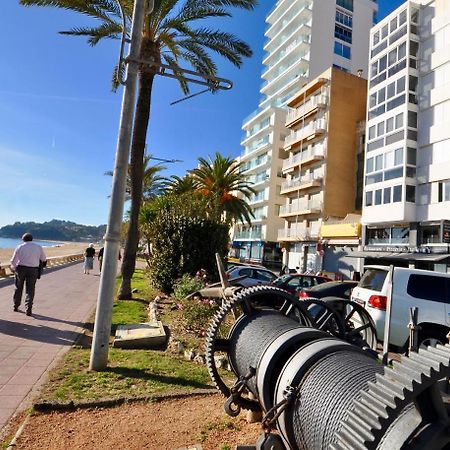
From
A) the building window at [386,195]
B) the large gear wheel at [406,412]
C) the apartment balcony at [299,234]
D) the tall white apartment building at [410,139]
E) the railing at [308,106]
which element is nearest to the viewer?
the large gear wheel at [406,412]

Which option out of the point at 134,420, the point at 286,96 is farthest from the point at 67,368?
the point at 286,96

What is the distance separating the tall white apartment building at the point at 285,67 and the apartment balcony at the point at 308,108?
6316 mm

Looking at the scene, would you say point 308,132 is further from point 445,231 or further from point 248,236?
point 445,231

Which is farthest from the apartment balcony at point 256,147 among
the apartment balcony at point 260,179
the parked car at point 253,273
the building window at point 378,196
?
the parked car at point 253,273

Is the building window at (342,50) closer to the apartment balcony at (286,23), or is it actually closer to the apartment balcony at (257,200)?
the apartment balcony at (286,23)

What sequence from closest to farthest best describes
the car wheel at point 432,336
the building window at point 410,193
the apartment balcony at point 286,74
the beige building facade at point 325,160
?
the car wheel at point 432,336 < the building window at point 410,193 < the beige building facade at point 325,160 < the apartment balcony at point 286,74

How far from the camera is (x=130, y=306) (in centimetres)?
1080

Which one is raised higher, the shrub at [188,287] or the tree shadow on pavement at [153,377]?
the shrub at [188,287]

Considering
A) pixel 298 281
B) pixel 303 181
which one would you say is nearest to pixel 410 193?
pixel 303 181

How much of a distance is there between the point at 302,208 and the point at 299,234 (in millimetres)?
2730

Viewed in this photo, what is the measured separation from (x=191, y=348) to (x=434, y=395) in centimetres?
535

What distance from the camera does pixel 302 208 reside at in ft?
140

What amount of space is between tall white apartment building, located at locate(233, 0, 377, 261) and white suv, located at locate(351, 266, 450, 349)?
43754 mm

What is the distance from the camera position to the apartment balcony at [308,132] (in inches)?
1604
